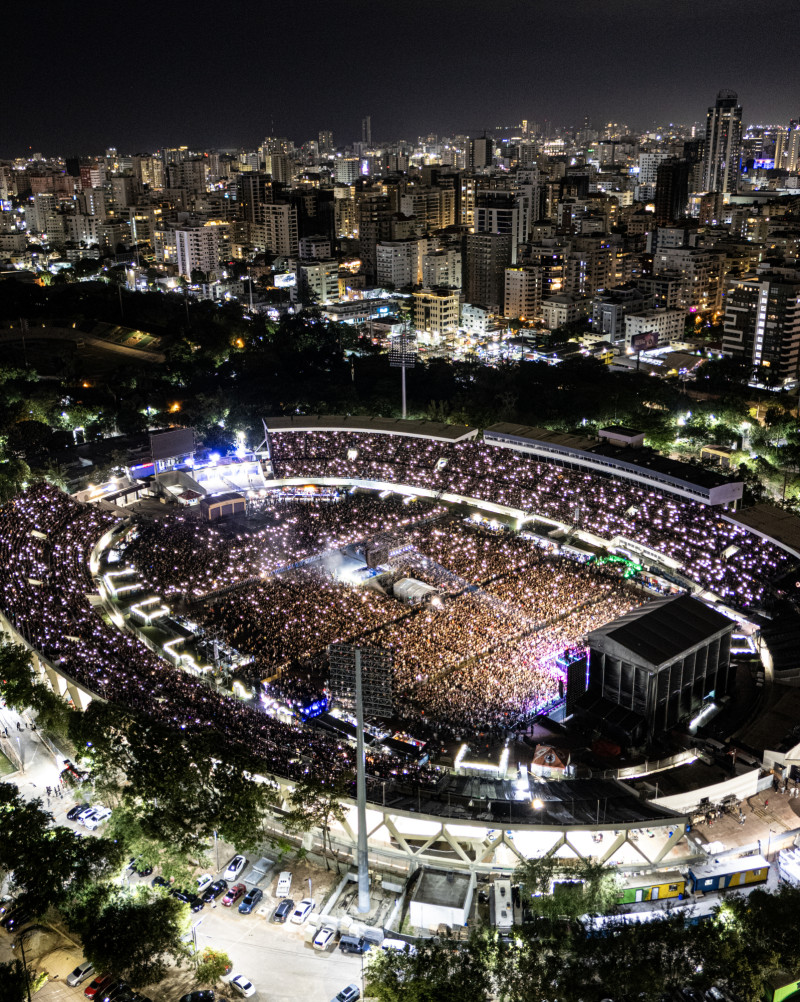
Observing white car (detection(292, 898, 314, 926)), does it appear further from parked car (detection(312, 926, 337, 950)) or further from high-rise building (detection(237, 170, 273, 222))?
high-rise building (detection(237, 170, 273, 222))

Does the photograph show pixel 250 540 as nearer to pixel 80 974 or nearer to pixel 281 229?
pixel 80 974

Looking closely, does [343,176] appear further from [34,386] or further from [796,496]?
[796,496]

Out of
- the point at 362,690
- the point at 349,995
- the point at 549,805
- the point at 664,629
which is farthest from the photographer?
the point at 664,629

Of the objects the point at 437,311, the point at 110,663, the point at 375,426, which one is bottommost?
the point at 110,663

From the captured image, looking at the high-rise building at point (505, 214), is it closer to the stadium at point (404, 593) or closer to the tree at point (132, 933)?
the stadium at point (404, 593)

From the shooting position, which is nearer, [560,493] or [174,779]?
[174,779]

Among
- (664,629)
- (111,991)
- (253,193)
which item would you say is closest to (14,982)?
(111,991)

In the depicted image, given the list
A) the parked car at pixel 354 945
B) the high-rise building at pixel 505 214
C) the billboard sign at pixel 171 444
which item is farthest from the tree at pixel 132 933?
the high-rise building at pixel 505 214
